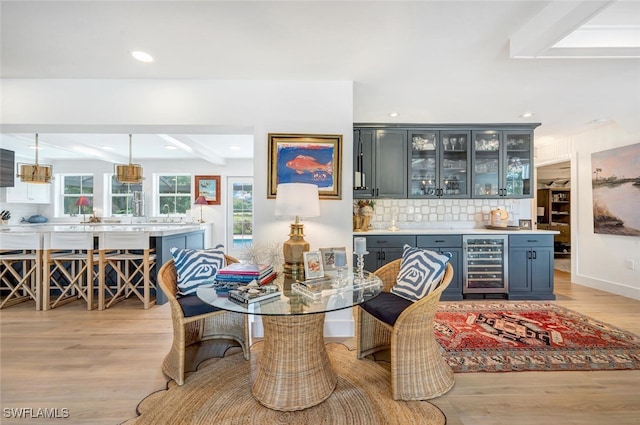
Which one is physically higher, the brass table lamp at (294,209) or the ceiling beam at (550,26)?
the ceiling beam at (550,26)

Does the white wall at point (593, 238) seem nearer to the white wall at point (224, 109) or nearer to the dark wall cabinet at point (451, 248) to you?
the dark wall cabinet at point (451, 248)

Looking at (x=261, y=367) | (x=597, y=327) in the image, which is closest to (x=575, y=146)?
(x=597, y=327)

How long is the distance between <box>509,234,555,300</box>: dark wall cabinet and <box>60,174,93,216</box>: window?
8.53 meters

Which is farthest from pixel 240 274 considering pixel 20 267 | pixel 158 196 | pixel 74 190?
pixel 74 190

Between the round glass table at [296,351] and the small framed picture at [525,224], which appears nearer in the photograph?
the round glass table at [296,351]

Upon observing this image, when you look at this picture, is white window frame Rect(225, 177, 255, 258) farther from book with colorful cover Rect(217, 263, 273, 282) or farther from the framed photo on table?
book with colorful cover Rect(217, 263, 273, 282)

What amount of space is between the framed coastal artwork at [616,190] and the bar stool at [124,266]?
6.23 metres

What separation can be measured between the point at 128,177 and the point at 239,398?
167 inches

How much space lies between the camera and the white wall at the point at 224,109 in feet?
9.05

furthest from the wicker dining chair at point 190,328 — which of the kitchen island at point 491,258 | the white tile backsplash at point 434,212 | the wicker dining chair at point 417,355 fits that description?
the white tile backsplash at point 434,212

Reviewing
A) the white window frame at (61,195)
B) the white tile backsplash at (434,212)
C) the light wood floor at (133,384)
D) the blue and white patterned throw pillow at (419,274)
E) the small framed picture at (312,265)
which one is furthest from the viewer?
the white window frame at (61,195)

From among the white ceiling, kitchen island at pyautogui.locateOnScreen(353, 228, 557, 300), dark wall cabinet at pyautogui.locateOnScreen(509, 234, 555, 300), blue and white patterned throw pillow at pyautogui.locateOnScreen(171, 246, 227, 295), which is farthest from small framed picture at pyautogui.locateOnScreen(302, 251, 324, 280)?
dark wall cabinet at pyautogui.locateOnScreen(509, 234, 555, 300)

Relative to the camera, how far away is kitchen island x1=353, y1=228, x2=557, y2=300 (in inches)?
150

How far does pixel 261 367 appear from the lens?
181 cm
